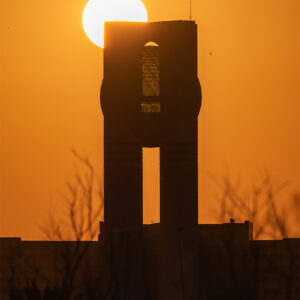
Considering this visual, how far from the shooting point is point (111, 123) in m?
30.8

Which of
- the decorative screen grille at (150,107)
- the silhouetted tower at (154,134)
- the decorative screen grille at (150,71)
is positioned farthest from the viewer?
the decorative screen grille at (150,107)

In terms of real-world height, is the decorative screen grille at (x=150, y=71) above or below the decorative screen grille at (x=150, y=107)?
above

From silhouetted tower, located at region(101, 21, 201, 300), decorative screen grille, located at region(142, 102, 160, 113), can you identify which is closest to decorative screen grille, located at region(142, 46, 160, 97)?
silhouetted tower, located at region(101, 21, 201, 300)

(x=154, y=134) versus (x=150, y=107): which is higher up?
(x=150, y=107)

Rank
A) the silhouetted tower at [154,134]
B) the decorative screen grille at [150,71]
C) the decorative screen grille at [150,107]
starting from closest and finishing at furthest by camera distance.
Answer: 1. the silhouetted tower at [154,134]
2. the decorative screen grille at [150,71]
3. the decorative screen grille at [150,107]

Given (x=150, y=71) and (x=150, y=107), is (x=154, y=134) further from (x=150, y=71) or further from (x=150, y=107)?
(x=150, y=71)

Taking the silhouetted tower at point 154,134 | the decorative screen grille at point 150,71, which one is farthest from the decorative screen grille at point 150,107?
the decorative screen grille at point 150,71

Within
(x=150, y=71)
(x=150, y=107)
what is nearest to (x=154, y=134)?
(x=150, y=107)

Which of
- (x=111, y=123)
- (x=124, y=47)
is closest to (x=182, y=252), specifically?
(x=111, y=123)

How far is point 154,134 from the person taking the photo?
30.7 metres

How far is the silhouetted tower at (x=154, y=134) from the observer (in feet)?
99.3

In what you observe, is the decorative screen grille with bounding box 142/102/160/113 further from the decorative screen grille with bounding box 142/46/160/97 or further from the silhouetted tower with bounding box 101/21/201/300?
the decorative screen grille with bounding box 142/46/160/97

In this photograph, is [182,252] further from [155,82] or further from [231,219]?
[231,219]

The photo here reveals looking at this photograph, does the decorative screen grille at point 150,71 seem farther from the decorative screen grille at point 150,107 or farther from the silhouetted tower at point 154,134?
the decorative screen grille at point 150,107
